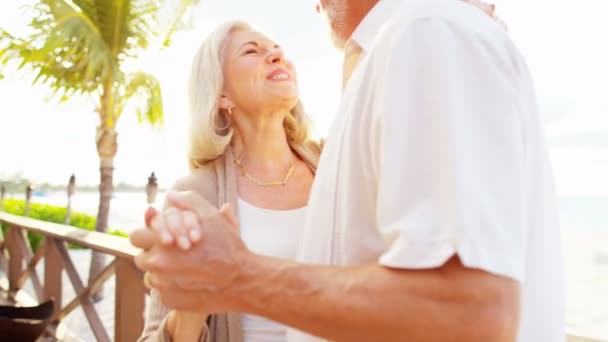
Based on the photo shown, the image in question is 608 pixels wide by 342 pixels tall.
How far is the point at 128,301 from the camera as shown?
2.66 metres

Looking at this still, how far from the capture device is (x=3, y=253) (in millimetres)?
7734

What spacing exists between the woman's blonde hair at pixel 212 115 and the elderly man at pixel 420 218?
980mm

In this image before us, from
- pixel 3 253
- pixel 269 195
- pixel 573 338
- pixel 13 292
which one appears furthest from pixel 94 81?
pixel 573 338

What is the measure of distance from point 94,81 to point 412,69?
1060 centimetres

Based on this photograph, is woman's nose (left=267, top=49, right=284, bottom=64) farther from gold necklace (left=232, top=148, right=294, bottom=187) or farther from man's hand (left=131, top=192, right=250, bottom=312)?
man's hand (left=131, top=192, right=250, bottom=312)

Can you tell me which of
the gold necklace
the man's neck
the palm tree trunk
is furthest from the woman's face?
the palm tree trunk

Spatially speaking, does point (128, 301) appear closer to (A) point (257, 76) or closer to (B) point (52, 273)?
(A) point (257, 76)

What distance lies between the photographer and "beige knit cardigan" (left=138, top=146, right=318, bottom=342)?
1440mm

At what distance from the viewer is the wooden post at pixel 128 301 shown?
2639 mm

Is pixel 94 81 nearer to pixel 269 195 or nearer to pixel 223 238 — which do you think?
pixel 269 195

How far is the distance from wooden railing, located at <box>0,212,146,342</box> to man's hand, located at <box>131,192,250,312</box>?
174 centimetres

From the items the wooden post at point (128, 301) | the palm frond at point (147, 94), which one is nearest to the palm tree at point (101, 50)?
the palm frond at point (147, 94)

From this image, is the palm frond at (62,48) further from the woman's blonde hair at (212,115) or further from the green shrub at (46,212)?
the green shrub at (46,212)

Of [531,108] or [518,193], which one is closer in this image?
[518,193]
